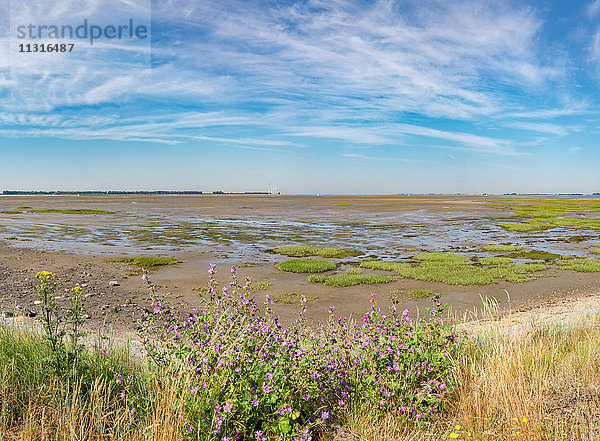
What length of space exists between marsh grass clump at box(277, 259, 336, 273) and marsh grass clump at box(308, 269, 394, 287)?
185 cm

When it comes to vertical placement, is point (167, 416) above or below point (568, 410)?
above

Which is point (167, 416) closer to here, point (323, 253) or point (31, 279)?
point (31, 279)

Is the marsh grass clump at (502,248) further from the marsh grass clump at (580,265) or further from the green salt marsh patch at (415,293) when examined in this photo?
the green salt marsh patch at (415,293)

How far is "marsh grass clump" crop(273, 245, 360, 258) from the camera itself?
26.6 m

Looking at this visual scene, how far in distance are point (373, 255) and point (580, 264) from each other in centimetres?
1133

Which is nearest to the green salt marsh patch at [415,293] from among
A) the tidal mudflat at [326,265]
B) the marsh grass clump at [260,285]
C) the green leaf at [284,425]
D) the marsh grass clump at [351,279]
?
the tidal mudflat at [326,265]

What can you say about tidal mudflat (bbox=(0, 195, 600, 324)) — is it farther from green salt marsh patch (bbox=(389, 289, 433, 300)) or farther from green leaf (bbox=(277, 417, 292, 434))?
green leaf (bbox=(277, 417, 292, 434))

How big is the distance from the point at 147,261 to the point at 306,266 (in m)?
9.13

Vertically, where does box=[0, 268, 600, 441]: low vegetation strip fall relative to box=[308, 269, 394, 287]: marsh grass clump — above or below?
above

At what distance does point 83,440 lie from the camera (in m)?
4.17

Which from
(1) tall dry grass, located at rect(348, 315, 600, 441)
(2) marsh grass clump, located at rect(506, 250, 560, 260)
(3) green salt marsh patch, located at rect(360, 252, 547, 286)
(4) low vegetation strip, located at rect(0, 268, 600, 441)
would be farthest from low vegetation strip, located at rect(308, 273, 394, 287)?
(4) low vegetation strip, located at rect(0, 268, 600, 441)

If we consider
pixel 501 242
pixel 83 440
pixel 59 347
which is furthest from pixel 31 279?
pixel 501 242

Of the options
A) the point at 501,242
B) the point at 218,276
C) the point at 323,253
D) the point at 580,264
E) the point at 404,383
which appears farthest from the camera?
the point at 501,242

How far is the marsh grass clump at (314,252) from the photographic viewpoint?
87.1 feet
